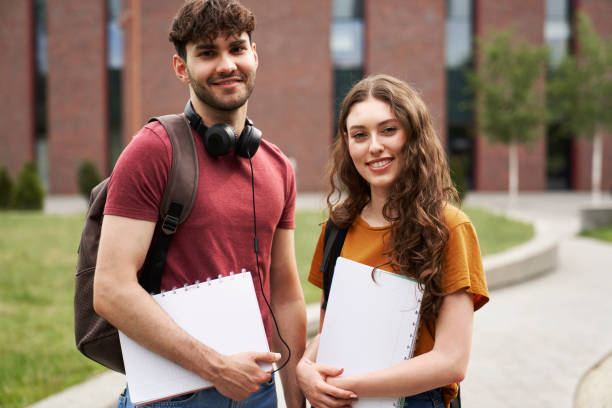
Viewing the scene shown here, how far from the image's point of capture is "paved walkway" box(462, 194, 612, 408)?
3863 mm

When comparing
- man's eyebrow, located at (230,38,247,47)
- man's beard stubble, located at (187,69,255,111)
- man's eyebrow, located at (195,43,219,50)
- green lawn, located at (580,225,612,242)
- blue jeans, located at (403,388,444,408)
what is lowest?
green lawn, located at (580,225,612,242)

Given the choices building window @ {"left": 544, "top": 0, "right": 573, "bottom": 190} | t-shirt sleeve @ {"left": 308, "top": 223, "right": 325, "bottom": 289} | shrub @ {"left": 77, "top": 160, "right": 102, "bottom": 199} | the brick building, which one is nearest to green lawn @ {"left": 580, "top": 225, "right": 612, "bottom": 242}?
t-shirt sleeve @ {"left": 308, "top": 223, "right": 325, "bottom": 289}

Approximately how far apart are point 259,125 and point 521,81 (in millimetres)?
11541

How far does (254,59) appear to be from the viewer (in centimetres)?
188

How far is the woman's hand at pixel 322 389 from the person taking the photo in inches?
67.7

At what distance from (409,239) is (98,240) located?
1.02m

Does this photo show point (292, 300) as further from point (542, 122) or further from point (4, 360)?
point (542, 122)

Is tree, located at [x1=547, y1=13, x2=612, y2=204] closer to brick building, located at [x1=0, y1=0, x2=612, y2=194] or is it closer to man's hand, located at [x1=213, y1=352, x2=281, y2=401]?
brick building, located at [x1=0, y1=0, x2=612, y2=194]

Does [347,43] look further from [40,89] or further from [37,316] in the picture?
[37,316]

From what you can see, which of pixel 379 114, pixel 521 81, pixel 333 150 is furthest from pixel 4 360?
pixel 521 81

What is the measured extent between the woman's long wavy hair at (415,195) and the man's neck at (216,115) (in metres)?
0.41

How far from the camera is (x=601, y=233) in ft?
39.7

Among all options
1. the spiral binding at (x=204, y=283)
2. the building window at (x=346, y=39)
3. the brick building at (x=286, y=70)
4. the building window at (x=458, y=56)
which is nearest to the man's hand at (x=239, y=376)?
the spiral binding at (x=204, y=283)

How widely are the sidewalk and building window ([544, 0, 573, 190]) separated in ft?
66.3
